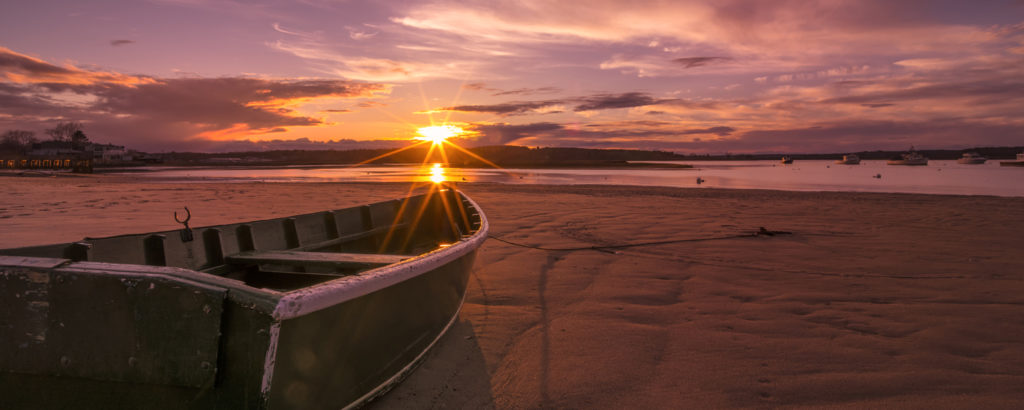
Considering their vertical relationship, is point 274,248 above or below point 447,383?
above

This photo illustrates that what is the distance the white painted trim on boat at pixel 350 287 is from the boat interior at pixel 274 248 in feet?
2.20

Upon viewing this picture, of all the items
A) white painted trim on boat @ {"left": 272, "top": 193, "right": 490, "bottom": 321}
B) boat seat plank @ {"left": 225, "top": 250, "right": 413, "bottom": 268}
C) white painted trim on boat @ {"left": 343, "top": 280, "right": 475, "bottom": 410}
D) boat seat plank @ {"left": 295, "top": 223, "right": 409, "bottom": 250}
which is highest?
white painted trim on boat @ {"left": 272, "top": 193, "right": 490, "bottom": 321}

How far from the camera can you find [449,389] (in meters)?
3.12

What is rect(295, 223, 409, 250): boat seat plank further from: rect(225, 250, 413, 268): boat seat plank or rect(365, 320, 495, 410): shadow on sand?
rect(365, 320, 495, 410): shadow on sand

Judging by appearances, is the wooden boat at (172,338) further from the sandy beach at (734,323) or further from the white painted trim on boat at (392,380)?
the sandy beach at (734,323)

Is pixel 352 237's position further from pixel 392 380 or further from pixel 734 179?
pixel 734 179

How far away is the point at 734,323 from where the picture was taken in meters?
4.18

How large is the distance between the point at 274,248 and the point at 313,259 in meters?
1.19

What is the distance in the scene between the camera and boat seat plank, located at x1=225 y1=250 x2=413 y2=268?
3859 mm

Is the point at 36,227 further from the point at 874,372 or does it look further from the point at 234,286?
the point at 874,372

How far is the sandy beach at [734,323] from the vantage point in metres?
3.02

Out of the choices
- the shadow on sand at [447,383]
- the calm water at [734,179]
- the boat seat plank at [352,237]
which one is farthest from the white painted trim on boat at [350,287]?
the calm water at [734,179]

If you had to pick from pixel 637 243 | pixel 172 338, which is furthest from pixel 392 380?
pixel 637 243

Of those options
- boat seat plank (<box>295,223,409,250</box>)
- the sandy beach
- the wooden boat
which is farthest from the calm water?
the wooden boat
